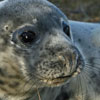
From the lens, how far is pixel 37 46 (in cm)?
344

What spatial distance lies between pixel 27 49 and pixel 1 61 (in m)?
0.23

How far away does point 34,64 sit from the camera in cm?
340

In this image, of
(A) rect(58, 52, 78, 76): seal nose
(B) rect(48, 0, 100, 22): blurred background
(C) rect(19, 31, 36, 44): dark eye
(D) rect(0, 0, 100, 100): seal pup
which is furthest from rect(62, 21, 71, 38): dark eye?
(B) rect(48, 0, 100, 22): blurred background

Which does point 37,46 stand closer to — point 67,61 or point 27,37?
point 27,37

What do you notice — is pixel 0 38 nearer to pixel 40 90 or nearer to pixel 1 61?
pixel 1 61

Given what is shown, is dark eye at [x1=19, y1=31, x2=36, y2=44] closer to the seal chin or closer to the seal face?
the seal face

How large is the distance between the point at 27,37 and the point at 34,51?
0.46 ft

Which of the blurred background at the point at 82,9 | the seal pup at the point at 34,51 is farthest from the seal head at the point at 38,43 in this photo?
the blurred background at the point at 82,9

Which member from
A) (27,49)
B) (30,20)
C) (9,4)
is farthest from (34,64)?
(9,4)

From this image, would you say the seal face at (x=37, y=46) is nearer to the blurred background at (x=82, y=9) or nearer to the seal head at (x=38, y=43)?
the seal head at (x=38, y=43)

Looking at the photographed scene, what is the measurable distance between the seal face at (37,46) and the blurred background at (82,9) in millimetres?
3308

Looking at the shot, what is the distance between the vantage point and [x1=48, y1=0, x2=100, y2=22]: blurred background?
7.30 metres

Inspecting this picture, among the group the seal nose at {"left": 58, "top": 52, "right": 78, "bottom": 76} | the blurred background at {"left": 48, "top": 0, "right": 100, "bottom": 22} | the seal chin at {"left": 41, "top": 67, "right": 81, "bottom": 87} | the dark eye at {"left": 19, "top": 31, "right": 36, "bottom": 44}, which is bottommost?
the seal chin at {"left": 41, "top": 67, "right": 81, "bottom": 87}

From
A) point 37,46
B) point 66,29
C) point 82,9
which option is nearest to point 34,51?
point 37,46
